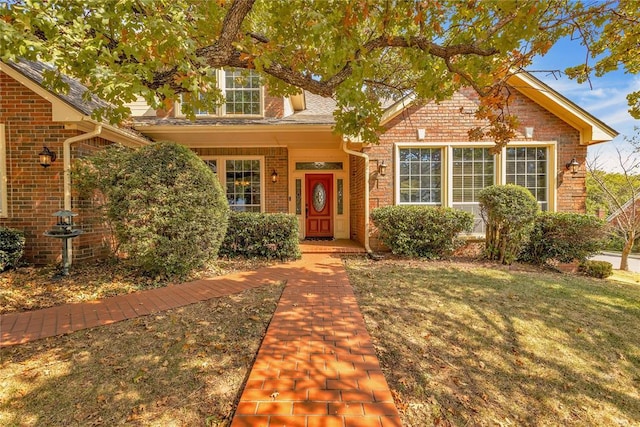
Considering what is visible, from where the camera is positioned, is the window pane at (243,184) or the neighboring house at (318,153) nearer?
the neighboring house at (318,153)

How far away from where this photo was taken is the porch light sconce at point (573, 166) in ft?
27.3

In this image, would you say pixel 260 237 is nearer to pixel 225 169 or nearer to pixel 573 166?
pixel 225 169

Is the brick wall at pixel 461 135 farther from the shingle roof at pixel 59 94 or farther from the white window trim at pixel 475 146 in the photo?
the shingle roof at pixel 59 94

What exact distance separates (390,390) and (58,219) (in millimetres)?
7385

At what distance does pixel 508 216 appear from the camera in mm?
7066

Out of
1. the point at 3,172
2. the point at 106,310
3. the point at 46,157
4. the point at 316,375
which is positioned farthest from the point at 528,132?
the point at 3,172

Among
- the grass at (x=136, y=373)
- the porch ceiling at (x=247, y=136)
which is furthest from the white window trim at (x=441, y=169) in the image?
the grass at (x=136, y=373)

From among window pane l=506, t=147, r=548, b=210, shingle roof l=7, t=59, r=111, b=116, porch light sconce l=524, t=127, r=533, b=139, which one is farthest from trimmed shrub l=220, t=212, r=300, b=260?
porch light sconce l=524, t=127, r=533, b=139

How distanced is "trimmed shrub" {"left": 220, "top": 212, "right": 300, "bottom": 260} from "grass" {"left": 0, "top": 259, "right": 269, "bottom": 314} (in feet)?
2.42

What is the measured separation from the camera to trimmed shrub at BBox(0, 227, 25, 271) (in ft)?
18.9

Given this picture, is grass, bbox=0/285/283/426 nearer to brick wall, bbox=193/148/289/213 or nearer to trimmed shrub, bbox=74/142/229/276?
trimmed shrub, bbox=74/142/229/276

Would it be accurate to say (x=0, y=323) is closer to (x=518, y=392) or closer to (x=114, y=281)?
(x=114, y=281)

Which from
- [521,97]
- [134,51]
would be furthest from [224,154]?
[521,97]

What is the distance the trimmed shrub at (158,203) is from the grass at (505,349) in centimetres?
311
